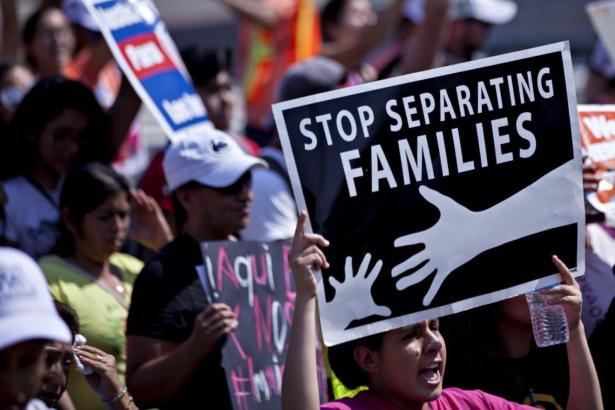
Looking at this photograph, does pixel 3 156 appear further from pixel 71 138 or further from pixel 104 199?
pixel 104 199

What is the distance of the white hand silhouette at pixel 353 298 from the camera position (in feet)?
12.7

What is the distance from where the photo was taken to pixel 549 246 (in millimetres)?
4199

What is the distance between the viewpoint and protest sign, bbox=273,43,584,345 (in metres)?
3.92

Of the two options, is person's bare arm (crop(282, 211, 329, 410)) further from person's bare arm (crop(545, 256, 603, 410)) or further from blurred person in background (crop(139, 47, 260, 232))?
blurred person in background (crop(139, 47, 260, 232))

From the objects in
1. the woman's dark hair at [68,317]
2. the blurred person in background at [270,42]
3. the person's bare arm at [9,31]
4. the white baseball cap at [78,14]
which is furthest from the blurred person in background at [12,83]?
the woman's dark hair at [68,317]

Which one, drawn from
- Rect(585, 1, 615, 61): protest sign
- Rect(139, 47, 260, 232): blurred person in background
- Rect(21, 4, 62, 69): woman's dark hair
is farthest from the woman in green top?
Rect(21, 4, 62, 69): woman's dark hair

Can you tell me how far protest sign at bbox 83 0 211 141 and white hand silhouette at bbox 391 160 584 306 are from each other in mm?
2061

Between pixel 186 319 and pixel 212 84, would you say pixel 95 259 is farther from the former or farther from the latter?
pixel 212 84

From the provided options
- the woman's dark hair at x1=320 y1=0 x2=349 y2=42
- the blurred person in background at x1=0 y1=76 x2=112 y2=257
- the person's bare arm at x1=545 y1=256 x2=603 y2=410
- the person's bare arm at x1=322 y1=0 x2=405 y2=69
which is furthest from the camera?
the woman's dark hair at x1=320 y1=0 x2=349 y2=42

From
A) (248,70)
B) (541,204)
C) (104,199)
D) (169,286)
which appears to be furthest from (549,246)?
(248,70)

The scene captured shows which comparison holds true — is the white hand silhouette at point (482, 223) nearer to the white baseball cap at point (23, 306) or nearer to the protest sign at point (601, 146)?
the protest sign at point (601, 146)

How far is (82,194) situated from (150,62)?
100 centimetres

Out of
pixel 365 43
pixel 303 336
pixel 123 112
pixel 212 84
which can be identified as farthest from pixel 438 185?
pixel 365 43

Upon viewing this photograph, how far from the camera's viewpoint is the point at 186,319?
4715 millimetres
